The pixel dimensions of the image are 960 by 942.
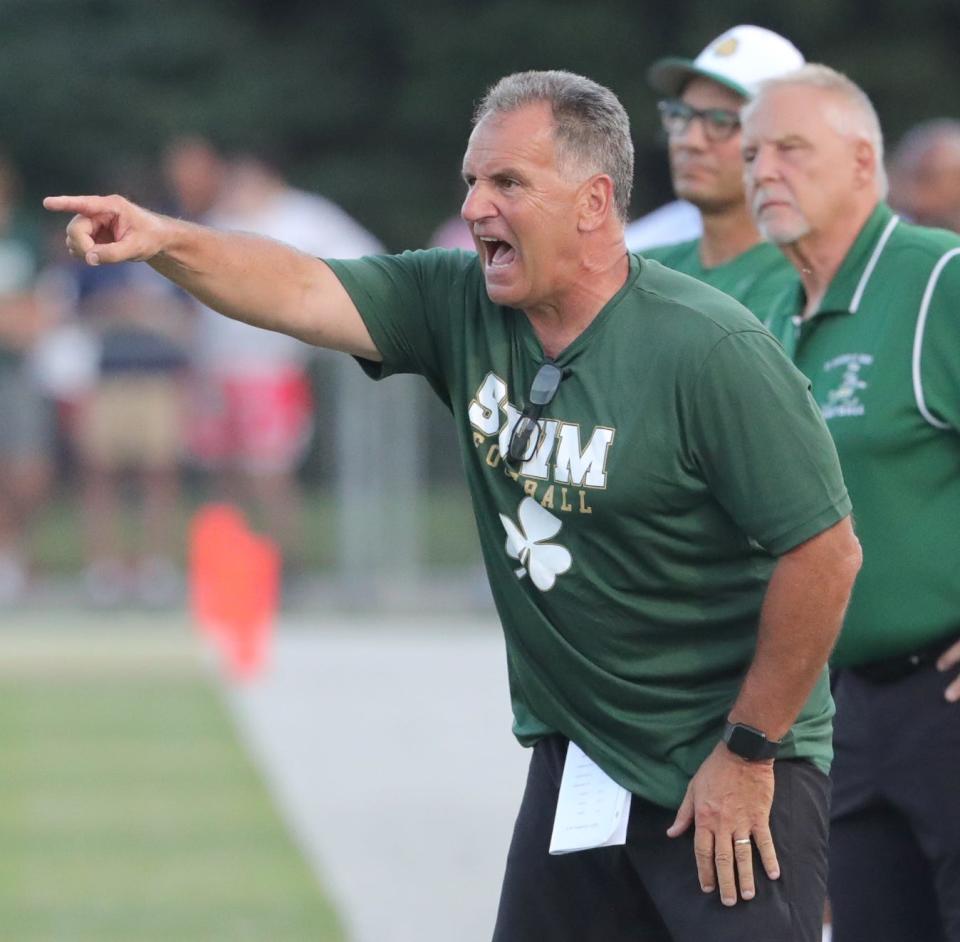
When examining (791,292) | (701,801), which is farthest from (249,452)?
(701,801)

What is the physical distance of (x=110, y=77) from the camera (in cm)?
2494

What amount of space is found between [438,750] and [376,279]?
579 cm

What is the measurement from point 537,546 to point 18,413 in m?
11.5

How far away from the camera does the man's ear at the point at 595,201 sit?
156 inches

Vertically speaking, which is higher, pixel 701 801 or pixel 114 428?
pixel 701 801

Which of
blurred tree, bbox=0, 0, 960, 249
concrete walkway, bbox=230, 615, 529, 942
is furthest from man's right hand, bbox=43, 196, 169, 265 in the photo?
blurred tree, bbox=0, 0, 960, 249

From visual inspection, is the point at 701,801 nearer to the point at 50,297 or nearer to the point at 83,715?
the point at 83,715

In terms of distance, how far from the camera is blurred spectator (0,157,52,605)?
1480cm

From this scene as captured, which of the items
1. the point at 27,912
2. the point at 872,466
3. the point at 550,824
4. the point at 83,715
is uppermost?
the point at 872,466

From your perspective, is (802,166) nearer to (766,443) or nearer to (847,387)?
(847,387)

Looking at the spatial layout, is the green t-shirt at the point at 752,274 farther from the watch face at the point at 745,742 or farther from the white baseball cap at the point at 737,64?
the watch face at the point at 745,742

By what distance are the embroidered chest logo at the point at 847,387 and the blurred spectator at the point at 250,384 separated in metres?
A: 9.55

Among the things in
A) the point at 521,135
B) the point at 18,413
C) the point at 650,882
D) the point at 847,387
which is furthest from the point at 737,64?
the point at 18,413

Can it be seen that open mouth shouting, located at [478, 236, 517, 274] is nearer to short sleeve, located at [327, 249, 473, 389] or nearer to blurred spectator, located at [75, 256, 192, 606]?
short sleeve, located at [327, 249, 473, 389]
